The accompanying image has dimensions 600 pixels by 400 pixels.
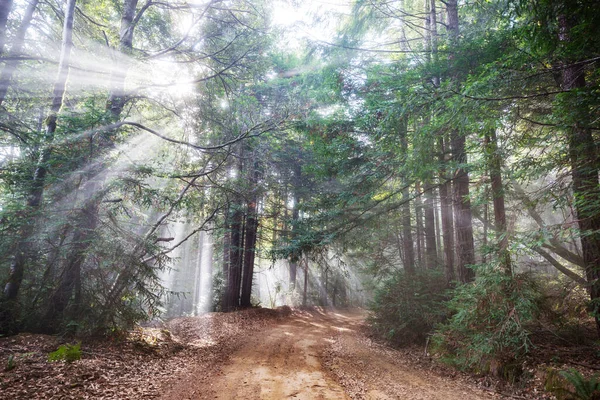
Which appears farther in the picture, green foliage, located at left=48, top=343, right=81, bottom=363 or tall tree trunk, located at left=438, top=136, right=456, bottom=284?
tall tree trunk, located at left=438, top=136, right=456, bottom=284

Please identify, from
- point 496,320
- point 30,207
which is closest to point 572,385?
point 496,320

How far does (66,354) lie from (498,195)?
33.7ft

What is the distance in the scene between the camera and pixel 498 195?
7125 millimetres

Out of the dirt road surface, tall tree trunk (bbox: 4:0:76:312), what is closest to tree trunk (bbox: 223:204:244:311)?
the dirt road surface

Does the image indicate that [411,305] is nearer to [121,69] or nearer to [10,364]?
[10,364]

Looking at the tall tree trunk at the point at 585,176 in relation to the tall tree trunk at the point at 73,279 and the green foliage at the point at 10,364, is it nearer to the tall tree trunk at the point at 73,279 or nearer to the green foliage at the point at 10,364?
the green foliage at the point at 10,364

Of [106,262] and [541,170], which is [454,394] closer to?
[541,170]

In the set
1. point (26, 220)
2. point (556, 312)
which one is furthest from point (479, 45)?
point (26, 220)

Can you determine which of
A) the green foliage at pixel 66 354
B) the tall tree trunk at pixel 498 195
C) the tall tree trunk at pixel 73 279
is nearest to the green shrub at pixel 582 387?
the tall tree trunk at pixel 498 195

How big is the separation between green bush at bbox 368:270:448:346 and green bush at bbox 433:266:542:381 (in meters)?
2.53

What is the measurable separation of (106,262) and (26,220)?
192 cm

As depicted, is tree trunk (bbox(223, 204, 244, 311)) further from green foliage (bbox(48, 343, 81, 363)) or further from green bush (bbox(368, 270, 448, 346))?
green foliage (bbox(48, 343, 81, 363))

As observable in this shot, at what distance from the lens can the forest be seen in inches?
224

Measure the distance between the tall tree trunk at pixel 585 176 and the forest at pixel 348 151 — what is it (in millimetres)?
48
